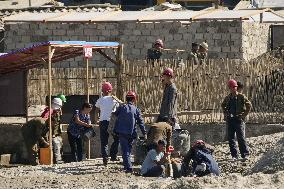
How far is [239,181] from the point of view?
1692 centimetres

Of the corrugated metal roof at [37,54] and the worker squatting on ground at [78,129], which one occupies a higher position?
the corrugated metal roof at [37,54]

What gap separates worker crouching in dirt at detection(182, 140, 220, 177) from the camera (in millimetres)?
19578

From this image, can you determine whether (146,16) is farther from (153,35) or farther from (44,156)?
(44,156)

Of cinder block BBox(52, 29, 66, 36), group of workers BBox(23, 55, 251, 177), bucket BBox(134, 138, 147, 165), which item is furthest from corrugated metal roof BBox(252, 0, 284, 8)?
bucket BBox(134, 138, 147, 165)

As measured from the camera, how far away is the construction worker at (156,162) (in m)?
20.5

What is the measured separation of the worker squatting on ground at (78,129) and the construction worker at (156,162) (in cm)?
459

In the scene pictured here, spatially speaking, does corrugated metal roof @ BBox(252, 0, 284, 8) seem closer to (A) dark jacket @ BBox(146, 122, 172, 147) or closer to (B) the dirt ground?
(B) the dirt ground

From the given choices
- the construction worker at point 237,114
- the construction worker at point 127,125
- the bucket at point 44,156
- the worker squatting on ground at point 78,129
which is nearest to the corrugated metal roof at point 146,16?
the worker squatting on ground at point 78,129

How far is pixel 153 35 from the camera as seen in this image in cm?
3484

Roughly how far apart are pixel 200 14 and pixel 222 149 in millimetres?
11256

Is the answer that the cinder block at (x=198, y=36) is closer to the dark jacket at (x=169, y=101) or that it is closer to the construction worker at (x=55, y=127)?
the construction worker at (x=55, y=127)

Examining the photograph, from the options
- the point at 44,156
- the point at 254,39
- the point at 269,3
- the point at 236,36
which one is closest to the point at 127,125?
the point at 44,156

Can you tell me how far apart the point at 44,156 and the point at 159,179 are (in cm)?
598

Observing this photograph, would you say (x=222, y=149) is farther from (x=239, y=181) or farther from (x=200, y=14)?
(x=200, y=14)
